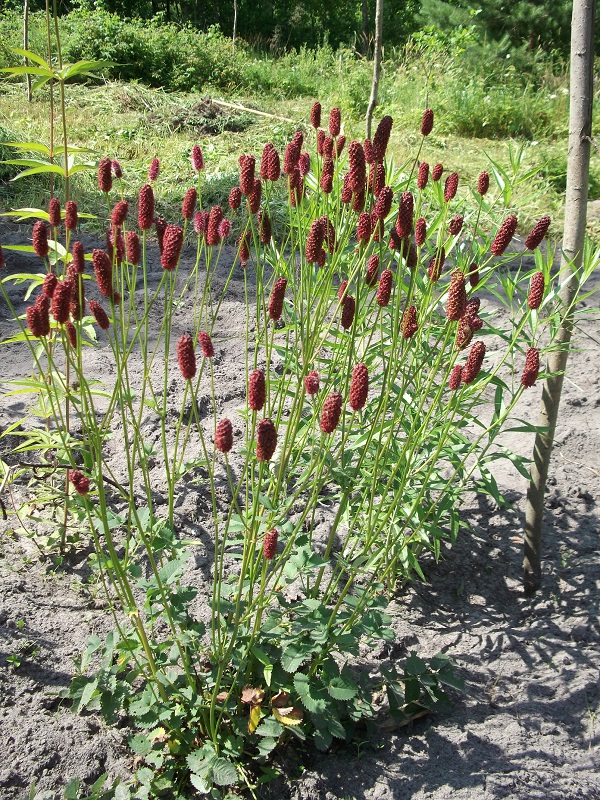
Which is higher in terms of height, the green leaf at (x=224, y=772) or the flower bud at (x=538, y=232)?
the flower bud at (x=538, y=232)

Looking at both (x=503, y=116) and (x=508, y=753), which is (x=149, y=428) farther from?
(x=503, y=116)

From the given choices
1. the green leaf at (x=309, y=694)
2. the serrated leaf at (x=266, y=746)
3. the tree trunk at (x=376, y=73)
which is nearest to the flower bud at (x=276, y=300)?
the green leaf at (x=309, y=694)

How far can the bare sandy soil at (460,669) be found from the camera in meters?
1.72

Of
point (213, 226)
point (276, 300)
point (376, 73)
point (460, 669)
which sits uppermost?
point (376, 73)

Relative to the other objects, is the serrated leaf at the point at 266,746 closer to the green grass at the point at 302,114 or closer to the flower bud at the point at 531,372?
the flower bud at the point at 531,372

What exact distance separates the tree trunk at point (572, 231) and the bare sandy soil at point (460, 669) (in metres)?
0.19

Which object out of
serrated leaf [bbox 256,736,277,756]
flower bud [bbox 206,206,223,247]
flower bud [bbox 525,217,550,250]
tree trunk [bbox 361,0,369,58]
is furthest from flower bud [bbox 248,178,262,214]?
tree trunk [bbox 361,0,369,58]

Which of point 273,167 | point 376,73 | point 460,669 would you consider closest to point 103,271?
point 273,167

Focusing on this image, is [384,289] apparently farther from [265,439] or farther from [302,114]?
[302,114]

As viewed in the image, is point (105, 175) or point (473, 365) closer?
point (473, 365)

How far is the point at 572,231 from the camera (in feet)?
6.72

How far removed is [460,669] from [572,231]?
1.32m

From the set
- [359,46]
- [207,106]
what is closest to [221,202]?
[207,106]

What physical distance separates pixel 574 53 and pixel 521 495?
159cm
